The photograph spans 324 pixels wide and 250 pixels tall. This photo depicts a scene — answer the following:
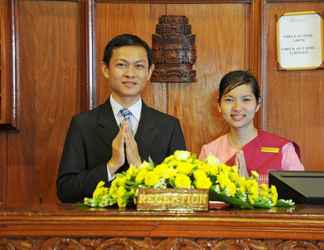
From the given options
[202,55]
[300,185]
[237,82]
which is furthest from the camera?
[202,55]

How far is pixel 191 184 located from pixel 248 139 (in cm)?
103

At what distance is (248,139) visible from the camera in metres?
2.32

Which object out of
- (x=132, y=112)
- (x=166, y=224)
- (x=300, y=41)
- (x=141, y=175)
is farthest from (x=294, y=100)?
(x=166, y=224)

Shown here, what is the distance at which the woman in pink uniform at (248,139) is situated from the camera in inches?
88.4

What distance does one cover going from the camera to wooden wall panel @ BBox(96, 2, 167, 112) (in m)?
2.56

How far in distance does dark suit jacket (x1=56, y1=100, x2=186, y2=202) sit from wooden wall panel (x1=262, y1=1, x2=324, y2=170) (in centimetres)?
53

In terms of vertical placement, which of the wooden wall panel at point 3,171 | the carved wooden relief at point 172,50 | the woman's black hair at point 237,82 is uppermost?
the carved wooden relief at point 172,50

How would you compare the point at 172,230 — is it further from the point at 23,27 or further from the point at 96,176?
the point at 23,27

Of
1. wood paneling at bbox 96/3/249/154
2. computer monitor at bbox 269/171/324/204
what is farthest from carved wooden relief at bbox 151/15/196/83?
computer monitor at bbox 269/171/324/204

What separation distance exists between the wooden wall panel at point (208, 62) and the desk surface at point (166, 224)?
4.66 ft

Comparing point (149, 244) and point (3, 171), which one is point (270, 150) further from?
point (149, 244)

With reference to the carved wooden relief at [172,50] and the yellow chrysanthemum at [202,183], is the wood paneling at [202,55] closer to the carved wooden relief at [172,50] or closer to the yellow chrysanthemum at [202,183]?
the carved wooden relief at [172,50]

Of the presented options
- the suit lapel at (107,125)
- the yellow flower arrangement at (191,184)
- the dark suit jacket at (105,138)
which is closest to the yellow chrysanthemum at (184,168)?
the yellow flower arrangement at (191,184)

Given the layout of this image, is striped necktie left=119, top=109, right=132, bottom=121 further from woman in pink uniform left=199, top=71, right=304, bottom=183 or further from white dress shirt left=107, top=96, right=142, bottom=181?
woman in pink uniform left=199, top=71, right=304, bottom=183
